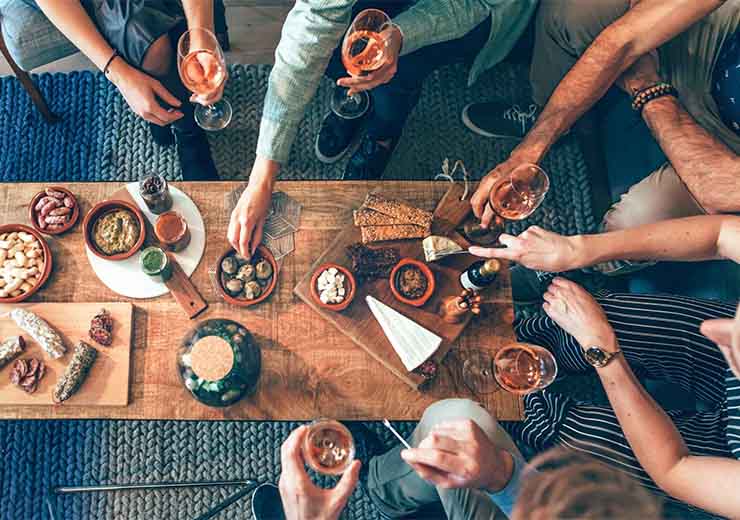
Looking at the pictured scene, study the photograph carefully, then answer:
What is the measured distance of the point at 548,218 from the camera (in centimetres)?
236

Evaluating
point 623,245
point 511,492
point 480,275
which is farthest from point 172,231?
point 623,245

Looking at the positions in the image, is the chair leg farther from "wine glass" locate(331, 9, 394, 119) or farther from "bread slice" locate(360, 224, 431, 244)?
"bread slice" locate(360, 224, 431, 244)

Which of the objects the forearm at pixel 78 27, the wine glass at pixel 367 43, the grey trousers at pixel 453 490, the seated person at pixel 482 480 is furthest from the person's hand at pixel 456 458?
the forearm at pixel 78 27

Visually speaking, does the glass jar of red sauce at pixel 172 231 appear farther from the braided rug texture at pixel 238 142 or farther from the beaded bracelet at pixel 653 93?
the beaded bracelet at pixel 653 93

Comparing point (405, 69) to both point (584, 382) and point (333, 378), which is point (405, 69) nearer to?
point (333, 378)

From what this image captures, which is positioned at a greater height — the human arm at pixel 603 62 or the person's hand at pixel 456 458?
the human arm at pixel 603 62

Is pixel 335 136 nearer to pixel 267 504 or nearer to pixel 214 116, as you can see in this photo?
pixel 214 116

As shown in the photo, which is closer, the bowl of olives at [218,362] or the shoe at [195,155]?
the bowl of olives at [218,362]

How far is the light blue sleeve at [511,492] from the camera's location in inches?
53.2

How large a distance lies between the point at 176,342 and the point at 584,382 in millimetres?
1560

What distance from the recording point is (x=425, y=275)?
5.11 ft

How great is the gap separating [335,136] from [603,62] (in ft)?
3.47

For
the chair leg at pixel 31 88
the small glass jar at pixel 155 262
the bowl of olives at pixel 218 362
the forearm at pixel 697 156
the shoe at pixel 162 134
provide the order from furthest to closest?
the shoe at pixel 162 134 → the chair leg at pixel 31 88 → the forearm at pixel 697 156 → the small glass jar at pixel 155 262 → the bowl of olives at pixel 218 362

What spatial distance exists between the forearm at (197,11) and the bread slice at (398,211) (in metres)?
0.80
